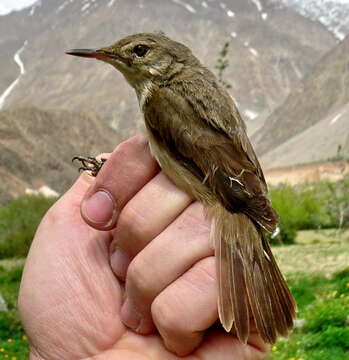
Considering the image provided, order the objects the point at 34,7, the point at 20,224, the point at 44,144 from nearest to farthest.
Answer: the point at 20,224
the point at 44,144
the point at 34,7

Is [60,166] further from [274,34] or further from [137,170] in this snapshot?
[274,34]

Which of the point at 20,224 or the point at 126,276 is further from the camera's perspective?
the point at 20,224

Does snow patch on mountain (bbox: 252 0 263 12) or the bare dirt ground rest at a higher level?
snow patch on mountain (bbox: 252 0 263 12)

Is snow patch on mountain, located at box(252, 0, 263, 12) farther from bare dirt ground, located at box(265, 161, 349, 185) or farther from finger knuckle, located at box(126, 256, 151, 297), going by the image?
finger knuckle, located at box(126, 256, 151, 297)

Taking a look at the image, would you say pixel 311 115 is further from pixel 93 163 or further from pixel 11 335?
pixel 93 163

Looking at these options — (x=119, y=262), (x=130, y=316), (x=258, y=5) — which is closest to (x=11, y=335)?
(x=119, y=262)

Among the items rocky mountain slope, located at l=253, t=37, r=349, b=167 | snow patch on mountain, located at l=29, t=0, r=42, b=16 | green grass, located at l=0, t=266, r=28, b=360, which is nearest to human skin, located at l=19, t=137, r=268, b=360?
green grass, located at l=0, t=266, r=28, b=360
